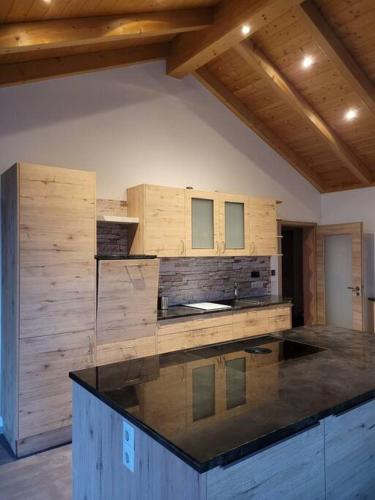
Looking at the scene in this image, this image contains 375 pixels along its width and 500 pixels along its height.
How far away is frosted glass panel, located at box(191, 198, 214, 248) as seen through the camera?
4086 millimetres

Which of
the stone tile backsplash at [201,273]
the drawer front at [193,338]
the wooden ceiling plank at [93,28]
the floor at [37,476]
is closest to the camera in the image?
the floor at [37,476]

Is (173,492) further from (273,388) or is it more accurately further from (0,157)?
(0,157)

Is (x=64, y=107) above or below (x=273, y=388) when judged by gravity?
above

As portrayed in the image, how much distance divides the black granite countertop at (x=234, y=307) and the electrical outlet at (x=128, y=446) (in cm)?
219

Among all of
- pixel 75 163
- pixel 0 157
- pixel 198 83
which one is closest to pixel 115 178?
pixel 75 163

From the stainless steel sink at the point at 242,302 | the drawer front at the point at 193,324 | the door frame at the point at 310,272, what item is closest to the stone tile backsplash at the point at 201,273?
the stainless steel sink at the point at 242,302

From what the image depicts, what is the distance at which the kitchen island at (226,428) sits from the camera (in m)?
1.13

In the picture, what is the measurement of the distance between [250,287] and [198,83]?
9.00ft

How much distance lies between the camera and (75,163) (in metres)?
3.71

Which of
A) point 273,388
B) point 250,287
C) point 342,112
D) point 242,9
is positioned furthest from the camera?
point 250,287

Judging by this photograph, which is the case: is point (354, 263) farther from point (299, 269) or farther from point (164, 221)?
point (164, 221)

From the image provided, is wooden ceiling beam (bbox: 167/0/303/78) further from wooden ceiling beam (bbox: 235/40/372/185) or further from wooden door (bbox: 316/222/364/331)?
wooden door (bbox: 316/222/364/331)

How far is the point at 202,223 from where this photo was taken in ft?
13.6

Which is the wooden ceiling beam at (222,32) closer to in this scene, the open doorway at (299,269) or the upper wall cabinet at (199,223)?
the upper wall cabinet at (199,223)
